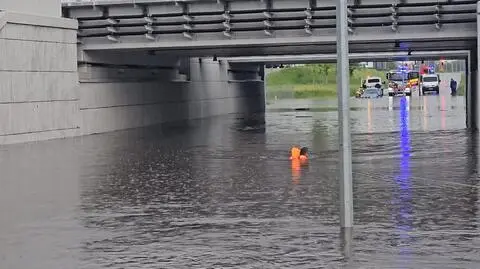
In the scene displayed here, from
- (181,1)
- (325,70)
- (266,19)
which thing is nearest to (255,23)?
(266,19)

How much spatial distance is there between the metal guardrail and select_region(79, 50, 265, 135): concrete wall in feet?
5.81

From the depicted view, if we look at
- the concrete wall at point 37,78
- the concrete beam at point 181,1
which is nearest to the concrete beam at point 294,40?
the concrete beam at point 181,1

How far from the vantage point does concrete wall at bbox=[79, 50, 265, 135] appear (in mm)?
34156

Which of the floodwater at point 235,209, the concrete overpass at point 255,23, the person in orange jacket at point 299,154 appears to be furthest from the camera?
the concrete overpass at point 255,23

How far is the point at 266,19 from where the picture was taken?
1225 inches

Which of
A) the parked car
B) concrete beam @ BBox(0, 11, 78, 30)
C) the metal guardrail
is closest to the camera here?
concrete beam @ BBox(0, 11, 78, 30)

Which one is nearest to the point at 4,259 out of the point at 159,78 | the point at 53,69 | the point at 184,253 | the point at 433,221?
the point at 184,253

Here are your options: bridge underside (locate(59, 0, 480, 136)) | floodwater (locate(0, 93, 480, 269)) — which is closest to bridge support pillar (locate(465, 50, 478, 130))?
bridge underside (locate(59, 0, 480, 136))

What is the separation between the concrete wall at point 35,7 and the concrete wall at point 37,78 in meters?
0.50

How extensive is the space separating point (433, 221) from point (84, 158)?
12.8 metres

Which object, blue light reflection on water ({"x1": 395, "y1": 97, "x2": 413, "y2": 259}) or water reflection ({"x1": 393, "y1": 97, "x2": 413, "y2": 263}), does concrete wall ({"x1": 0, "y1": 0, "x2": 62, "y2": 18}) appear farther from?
water reflection ({"x1": 393, "y1": 97, "x2": 413, "y2": 263})

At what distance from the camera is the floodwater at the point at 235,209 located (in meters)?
9.19

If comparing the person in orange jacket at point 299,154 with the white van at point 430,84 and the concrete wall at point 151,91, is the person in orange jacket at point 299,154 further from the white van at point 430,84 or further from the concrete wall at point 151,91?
the white van at point 430,84

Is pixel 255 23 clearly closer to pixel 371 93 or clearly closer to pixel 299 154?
pixel 299 154
